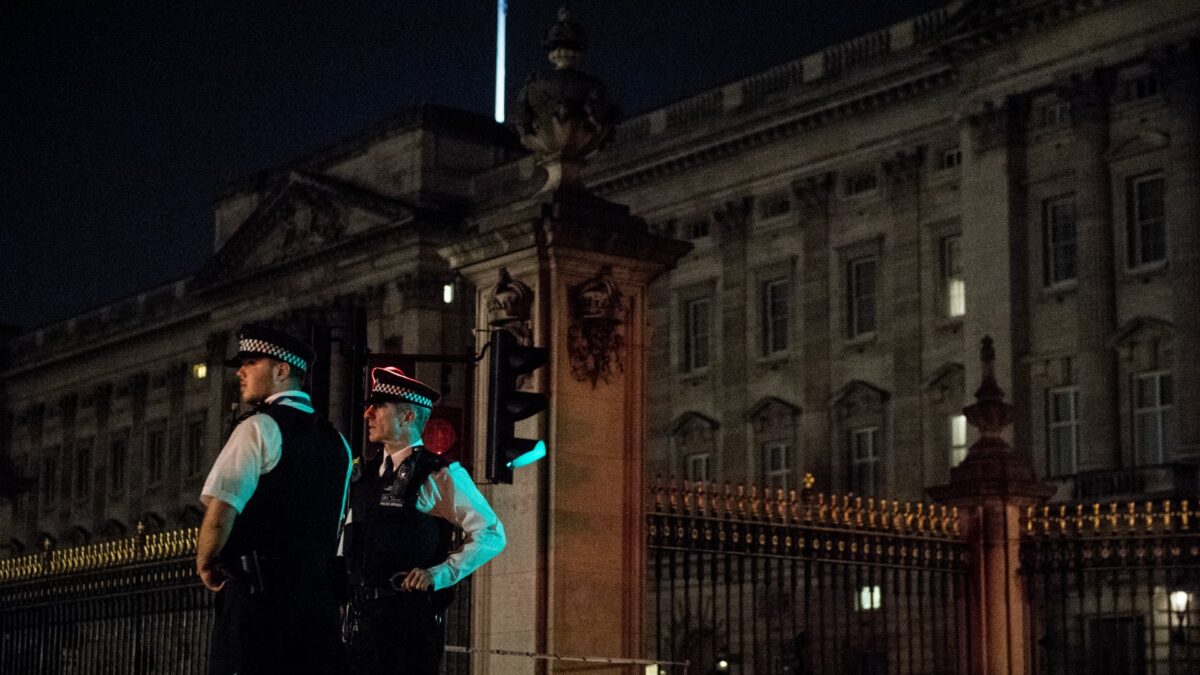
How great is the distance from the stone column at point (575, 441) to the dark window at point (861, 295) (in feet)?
118

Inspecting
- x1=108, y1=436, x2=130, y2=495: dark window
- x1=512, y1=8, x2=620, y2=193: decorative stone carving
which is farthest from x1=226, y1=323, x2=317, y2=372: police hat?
x1=108, y1=436, x2=130, y2=495: dark window

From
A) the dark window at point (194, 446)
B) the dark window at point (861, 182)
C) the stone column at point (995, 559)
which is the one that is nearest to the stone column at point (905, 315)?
the dark window at point (861, 182)

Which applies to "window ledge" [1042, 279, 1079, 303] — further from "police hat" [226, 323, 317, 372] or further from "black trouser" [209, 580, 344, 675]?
"black trouser" [209, 580, 344, 675]

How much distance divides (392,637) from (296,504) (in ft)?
→ 5.11

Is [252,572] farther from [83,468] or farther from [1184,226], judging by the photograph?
[83,468]

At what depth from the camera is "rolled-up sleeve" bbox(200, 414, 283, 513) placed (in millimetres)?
8906

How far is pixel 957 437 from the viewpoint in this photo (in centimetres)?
4794

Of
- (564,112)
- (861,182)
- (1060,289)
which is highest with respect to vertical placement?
(861,182)

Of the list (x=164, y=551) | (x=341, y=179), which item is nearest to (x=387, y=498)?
(x=164, y=551)

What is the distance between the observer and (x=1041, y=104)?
45.3 meters

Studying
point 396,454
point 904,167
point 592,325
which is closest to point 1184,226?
point 904,167

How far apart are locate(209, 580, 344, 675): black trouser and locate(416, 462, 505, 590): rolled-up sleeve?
4.51 feet

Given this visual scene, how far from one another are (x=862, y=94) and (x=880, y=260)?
3850mm

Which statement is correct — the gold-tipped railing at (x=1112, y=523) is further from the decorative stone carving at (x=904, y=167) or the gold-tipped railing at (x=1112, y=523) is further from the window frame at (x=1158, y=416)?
the decorative stone carving at (x=904, y=167)
